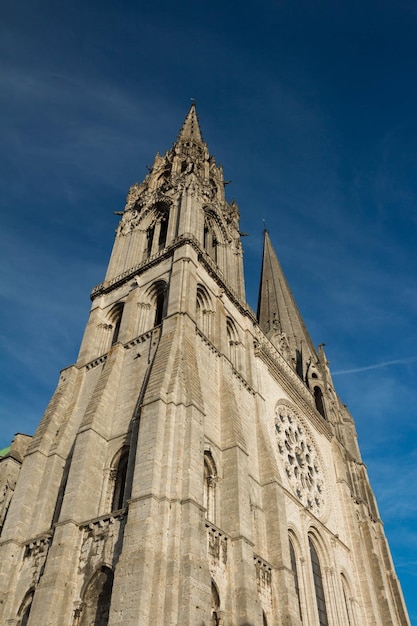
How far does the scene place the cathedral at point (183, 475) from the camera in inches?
518

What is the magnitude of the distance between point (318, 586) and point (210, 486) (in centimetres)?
757

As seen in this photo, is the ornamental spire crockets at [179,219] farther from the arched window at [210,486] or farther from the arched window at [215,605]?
the arched window at [215,605]

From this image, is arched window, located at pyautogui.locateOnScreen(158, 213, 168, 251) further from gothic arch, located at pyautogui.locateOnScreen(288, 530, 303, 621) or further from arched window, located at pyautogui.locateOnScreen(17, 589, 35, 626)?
arched window, located at pyautogui.locateOnScreen(17, 589, 35, 626)

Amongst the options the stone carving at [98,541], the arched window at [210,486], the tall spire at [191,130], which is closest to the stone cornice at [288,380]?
the arched window at [210,486]

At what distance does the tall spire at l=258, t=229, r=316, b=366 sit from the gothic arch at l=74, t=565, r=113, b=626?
2319cm

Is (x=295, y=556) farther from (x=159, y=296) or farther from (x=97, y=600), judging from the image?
(x=159, y=296)

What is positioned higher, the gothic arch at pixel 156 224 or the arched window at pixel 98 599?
the gothic arch at pixel 156 224

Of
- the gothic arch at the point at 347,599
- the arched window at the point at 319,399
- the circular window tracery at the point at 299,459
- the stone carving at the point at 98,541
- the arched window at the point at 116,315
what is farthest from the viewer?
the arched window at the point at 319,399

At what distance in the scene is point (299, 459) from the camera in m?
24.1

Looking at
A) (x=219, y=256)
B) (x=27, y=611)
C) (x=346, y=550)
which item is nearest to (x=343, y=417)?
(x=346, y=550)

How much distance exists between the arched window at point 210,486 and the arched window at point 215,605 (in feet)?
6.73

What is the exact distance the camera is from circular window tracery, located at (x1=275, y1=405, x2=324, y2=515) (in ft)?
73.7

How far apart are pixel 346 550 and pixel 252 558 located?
10.3m

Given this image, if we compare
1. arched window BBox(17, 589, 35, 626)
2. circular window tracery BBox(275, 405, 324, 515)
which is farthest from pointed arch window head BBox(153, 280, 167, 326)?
arched window BBox(17, 589, 35, 626)
